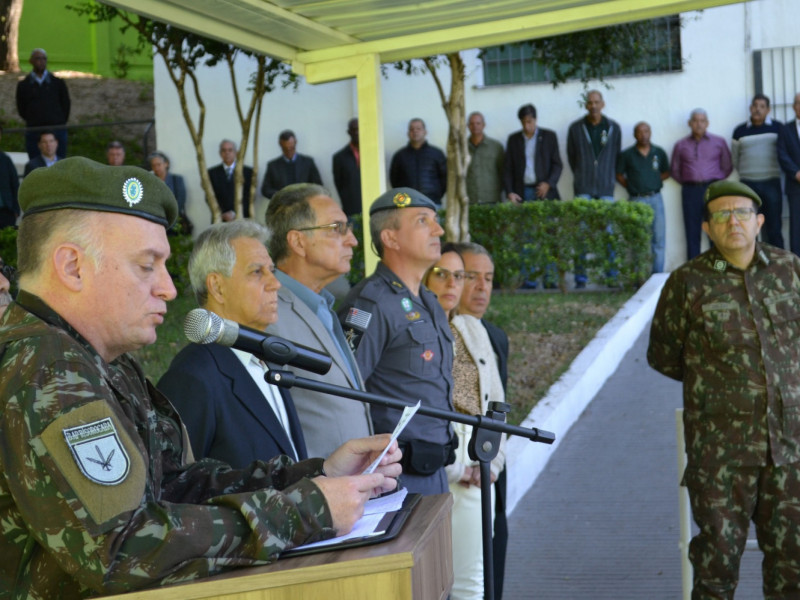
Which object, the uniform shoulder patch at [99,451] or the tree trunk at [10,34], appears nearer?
the uniform shoulder patch at [99,451]

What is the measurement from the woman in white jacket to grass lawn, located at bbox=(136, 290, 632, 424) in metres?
3.47

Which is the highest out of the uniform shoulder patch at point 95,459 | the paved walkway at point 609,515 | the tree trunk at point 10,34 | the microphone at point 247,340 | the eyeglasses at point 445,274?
the tree trunk at point 10,34

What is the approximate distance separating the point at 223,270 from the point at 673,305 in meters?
2.75

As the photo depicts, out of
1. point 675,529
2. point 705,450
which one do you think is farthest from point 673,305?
point 675,529

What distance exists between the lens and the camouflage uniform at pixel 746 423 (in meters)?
5.11

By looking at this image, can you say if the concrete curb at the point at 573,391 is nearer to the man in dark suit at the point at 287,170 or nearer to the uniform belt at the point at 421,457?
the uniform belt at the point at 421,457

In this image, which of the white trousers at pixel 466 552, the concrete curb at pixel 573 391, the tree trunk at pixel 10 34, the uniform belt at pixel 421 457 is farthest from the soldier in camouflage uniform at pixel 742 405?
the tree trunk at pixel 10 34

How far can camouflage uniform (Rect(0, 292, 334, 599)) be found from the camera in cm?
186

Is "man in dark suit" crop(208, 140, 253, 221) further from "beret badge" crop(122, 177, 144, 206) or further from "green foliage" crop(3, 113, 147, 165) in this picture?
"beret badge" crop(122, 177, 144, 206)

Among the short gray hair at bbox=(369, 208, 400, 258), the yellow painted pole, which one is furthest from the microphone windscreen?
the yellow painted pole

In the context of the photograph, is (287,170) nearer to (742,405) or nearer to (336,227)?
(742,405)

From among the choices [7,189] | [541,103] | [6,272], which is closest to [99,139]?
[7,189]

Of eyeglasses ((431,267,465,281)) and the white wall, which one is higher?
the white wall

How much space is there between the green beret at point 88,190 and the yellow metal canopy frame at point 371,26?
133 inches
